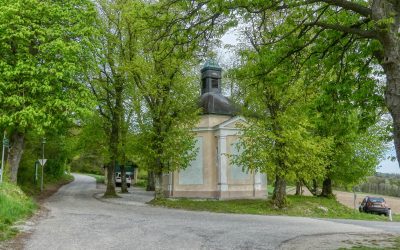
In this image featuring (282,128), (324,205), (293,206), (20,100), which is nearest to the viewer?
(20,100)

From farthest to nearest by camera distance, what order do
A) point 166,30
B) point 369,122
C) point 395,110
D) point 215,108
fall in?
point 215,108 → point 369,122 → point 166,30 → point 395,110

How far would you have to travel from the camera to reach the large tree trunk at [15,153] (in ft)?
72.3

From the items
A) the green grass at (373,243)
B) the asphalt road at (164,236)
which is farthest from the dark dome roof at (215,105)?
the green grass at (373,243)

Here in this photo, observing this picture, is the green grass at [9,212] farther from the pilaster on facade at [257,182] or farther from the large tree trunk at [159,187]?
the pilaster on facade at [257,182]

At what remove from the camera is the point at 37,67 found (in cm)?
2106

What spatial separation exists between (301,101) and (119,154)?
50.6 feet

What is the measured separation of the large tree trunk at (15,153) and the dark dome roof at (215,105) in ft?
41.5

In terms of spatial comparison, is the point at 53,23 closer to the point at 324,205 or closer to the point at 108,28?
the point at 108,28

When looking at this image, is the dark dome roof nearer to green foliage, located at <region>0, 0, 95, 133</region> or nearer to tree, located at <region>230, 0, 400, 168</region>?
green foliage, located at <region>0, 0, 95, 133</region>

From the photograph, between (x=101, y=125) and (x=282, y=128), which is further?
(x=101, y=125)

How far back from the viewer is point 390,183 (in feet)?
211

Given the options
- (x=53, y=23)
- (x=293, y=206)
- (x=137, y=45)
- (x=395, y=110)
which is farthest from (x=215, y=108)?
(x=395, y=110)

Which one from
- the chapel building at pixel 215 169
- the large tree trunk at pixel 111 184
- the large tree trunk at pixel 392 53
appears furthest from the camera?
the large tree trunk at pixel 111 184

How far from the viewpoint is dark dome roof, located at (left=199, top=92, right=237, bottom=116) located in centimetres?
3031
